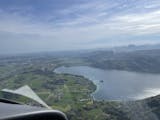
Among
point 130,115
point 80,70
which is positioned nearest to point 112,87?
point 80,70

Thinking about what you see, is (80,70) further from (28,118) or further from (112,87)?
(28,118)

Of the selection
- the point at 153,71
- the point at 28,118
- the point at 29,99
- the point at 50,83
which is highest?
the point at 28,118

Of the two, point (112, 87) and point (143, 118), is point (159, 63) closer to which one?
point (112, 87)

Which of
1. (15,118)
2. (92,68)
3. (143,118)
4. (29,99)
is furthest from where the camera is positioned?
(92,68)

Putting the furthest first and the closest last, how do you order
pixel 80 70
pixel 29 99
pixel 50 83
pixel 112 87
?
pixel 80 70 < pixel 112 87 < pixel 50 83 < pixel 29 99

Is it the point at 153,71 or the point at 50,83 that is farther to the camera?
the point at 153,71

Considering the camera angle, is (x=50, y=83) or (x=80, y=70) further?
(x=80, y=70)

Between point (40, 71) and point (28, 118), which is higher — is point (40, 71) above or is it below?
below

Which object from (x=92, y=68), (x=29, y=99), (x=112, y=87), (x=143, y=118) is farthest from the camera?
(x=92, y=68)

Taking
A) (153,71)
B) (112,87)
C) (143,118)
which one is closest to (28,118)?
(143,118)
